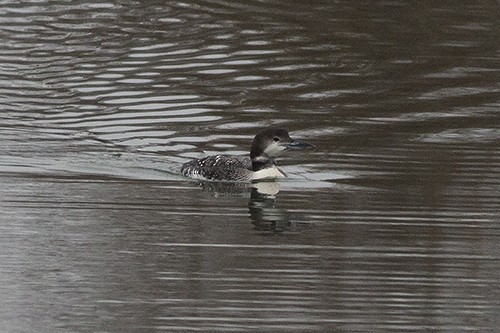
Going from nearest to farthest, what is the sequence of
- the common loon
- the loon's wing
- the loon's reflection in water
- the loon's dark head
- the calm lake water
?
the calm lake water < the loon's reflection in water < the loon's wing < the common loon < the loon's dark head

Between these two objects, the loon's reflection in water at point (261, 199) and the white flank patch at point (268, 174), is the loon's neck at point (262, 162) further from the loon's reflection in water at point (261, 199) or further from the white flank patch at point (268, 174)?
the loon's reflection in water at point (261, 199)

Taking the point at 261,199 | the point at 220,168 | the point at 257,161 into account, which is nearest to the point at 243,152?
the point at 257,161

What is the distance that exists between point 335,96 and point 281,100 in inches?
27.1

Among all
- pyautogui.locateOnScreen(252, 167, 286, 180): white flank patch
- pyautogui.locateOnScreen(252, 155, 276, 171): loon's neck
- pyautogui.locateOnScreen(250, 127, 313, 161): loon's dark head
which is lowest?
pyautogui.locateOnScreen(252, 167, 286, 180): white flank patch

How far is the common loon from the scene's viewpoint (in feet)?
60.1

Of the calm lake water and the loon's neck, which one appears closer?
the calm lake water

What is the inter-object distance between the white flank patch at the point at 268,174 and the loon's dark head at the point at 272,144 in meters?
0.13

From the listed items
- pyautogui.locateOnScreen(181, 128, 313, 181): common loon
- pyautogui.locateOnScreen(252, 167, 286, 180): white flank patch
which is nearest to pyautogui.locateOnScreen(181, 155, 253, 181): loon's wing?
pyautogui.locateOnScreen(181, 128, 313, 181): common loon

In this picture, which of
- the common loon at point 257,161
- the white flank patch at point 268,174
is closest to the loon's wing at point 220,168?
the common loon at point 257,161

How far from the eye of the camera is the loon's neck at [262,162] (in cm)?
1848

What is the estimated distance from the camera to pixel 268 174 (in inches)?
725

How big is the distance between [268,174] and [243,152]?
1384 mm

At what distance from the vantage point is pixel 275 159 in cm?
1925

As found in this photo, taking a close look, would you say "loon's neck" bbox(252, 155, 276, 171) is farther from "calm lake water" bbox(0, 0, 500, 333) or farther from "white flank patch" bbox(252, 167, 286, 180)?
"calm lake water" bbox(0, 0, 500, 333)
